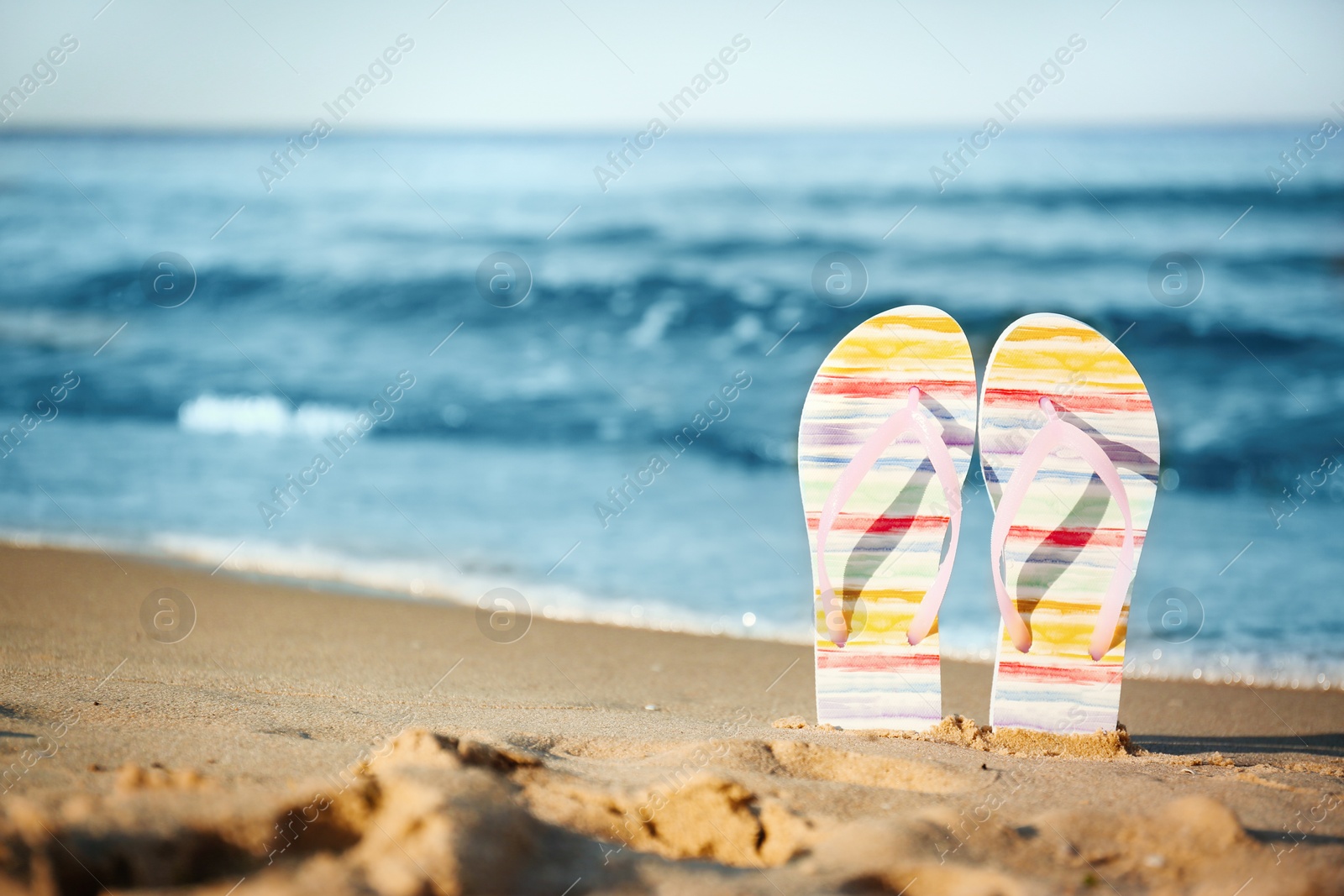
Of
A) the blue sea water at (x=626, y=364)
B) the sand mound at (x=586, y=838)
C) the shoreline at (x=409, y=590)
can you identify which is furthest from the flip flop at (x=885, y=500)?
the blue sea water at (x=626, y=364)

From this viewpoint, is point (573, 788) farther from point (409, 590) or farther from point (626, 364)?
point (626, 364)

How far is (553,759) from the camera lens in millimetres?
2004

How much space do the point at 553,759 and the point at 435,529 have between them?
121 inches

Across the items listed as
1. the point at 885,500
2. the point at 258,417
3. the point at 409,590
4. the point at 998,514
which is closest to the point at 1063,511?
the point at 998,514

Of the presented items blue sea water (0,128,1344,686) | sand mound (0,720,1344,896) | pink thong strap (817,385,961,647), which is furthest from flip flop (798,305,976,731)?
blue sea water (0,128,1344,686)

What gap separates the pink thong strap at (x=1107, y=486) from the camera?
7.65ft

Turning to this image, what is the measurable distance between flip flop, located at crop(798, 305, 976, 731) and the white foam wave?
5.70 m

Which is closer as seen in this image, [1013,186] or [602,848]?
[602,848]

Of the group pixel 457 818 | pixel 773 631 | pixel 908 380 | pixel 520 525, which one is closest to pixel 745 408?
pixel 520 525

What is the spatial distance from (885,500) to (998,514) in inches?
11.6

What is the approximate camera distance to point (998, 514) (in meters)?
2.34

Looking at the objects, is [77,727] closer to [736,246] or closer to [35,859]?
[35,859]

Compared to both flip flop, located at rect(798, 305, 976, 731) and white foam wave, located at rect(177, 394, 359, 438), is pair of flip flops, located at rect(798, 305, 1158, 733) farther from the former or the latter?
white foam wave, located at rect(177, 394, 359, 438)

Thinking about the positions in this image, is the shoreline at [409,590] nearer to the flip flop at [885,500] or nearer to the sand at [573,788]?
the sand at [573,788]
